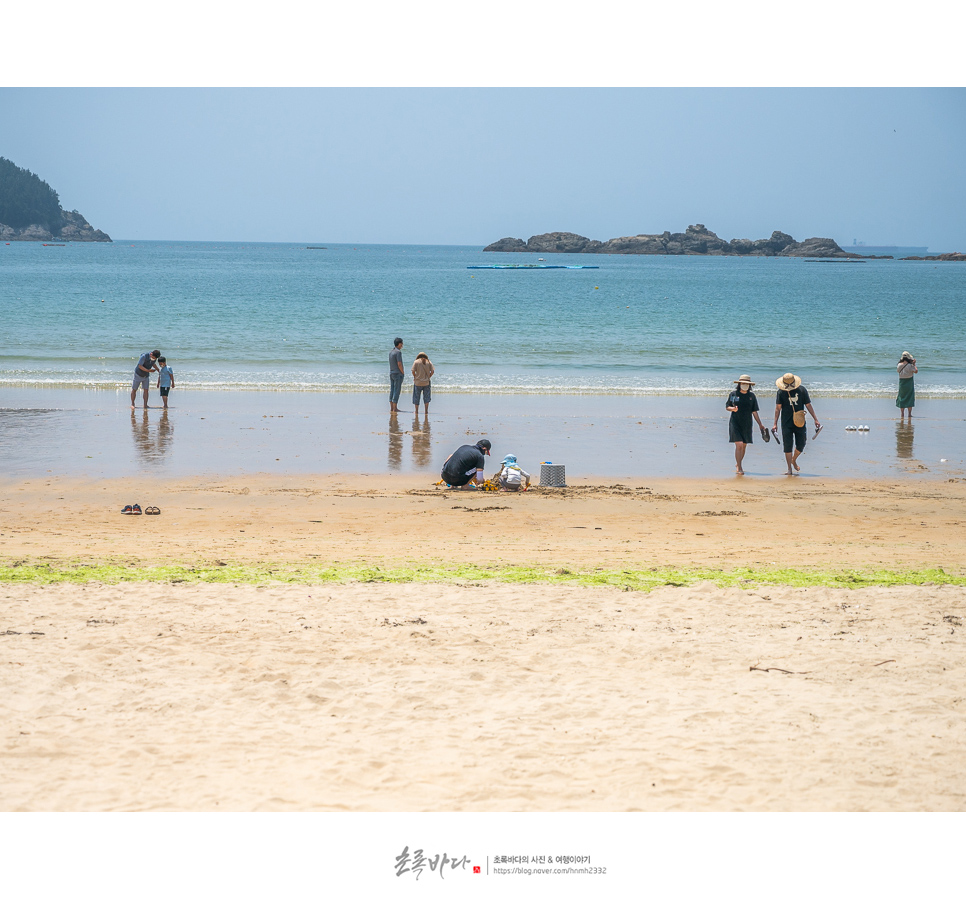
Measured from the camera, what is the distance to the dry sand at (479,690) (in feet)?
14.7

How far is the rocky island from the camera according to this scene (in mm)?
164125

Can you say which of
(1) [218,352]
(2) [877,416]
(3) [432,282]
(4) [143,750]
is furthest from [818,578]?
(3) [432,282]

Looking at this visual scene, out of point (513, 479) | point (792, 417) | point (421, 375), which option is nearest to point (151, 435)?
point (421, 375)

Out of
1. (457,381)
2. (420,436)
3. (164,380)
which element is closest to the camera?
(420,436)

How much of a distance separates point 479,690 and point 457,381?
69.7ft

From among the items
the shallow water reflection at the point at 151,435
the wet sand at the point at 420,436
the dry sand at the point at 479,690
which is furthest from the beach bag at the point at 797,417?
the shallow water reflection at the point at 151,435

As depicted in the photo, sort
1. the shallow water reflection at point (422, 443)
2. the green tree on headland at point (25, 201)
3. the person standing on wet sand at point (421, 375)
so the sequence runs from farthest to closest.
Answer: the green tree on headland at point (25, 201), the person standing on wet sand at point (421, 375), the shallow water reflection at point (422, 443)

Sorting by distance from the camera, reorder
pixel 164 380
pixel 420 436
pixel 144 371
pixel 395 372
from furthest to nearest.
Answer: pixel 164 380 → pixel 395 372 → pixel 144 371 → pixel 420 436

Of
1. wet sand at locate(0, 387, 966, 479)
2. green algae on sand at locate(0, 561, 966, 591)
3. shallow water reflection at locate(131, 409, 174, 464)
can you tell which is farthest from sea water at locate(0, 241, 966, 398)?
green algae on sand at locate(0, 561, 966, 591)

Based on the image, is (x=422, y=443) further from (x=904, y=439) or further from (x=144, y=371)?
(x=904, y=439)

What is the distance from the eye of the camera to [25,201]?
17638cm

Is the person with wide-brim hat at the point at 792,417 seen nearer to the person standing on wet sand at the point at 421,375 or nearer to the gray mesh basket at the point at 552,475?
the gray mesh basket at the point at 552,475

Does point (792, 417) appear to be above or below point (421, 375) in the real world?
below

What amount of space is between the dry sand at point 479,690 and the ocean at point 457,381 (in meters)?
5.84
